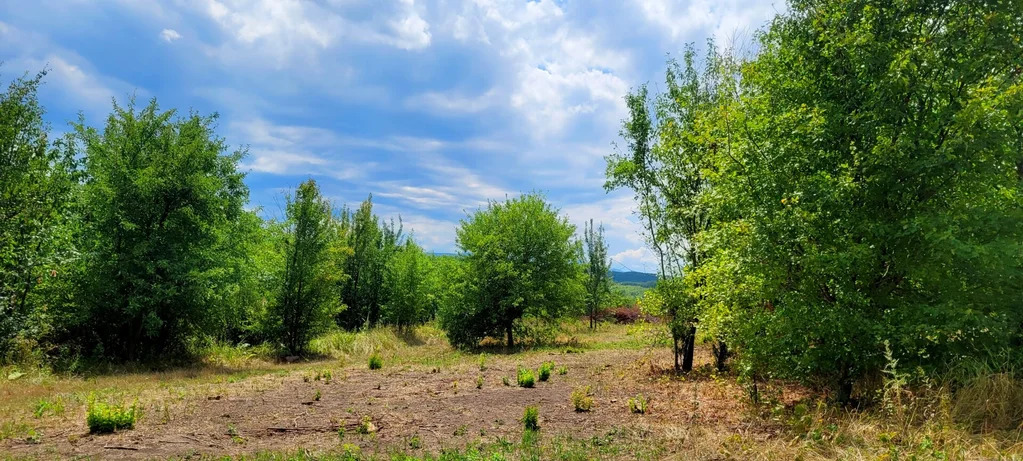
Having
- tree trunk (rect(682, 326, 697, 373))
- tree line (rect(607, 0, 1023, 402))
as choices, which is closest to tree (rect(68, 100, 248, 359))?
tree trunk (rect(682, 326, 697, 373))

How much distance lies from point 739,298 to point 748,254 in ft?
3.09

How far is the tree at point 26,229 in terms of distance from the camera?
1263 centimetres

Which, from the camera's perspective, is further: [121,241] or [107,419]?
[121,241]

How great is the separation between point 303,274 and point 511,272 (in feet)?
28.2

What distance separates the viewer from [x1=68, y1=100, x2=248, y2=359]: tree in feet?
46.5

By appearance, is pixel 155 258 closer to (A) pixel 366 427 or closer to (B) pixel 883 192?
(A) pixel 366 427

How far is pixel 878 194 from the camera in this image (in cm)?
609

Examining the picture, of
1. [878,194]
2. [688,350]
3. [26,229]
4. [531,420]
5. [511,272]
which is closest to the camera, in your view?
[878,194]

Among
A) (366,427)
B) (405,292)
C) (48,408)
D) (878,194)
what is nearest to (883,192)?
(878,194)

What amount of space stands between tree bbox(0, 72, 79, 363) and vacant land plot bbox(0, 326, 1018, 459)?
2231 millimetres

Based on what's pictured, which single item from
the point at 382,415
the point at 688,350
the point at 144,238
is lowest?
the point at 382,415

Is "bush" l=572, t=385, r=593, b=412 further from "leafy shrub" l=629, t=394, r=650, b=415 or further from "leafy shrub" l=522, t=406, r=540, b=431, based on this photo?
"leafy shrub" l=522, t=406, r=540, b=431

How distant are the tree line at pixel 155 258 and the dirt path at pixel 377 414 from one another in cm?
585

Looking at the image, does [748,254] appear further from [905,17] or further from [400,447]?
[400,447]
